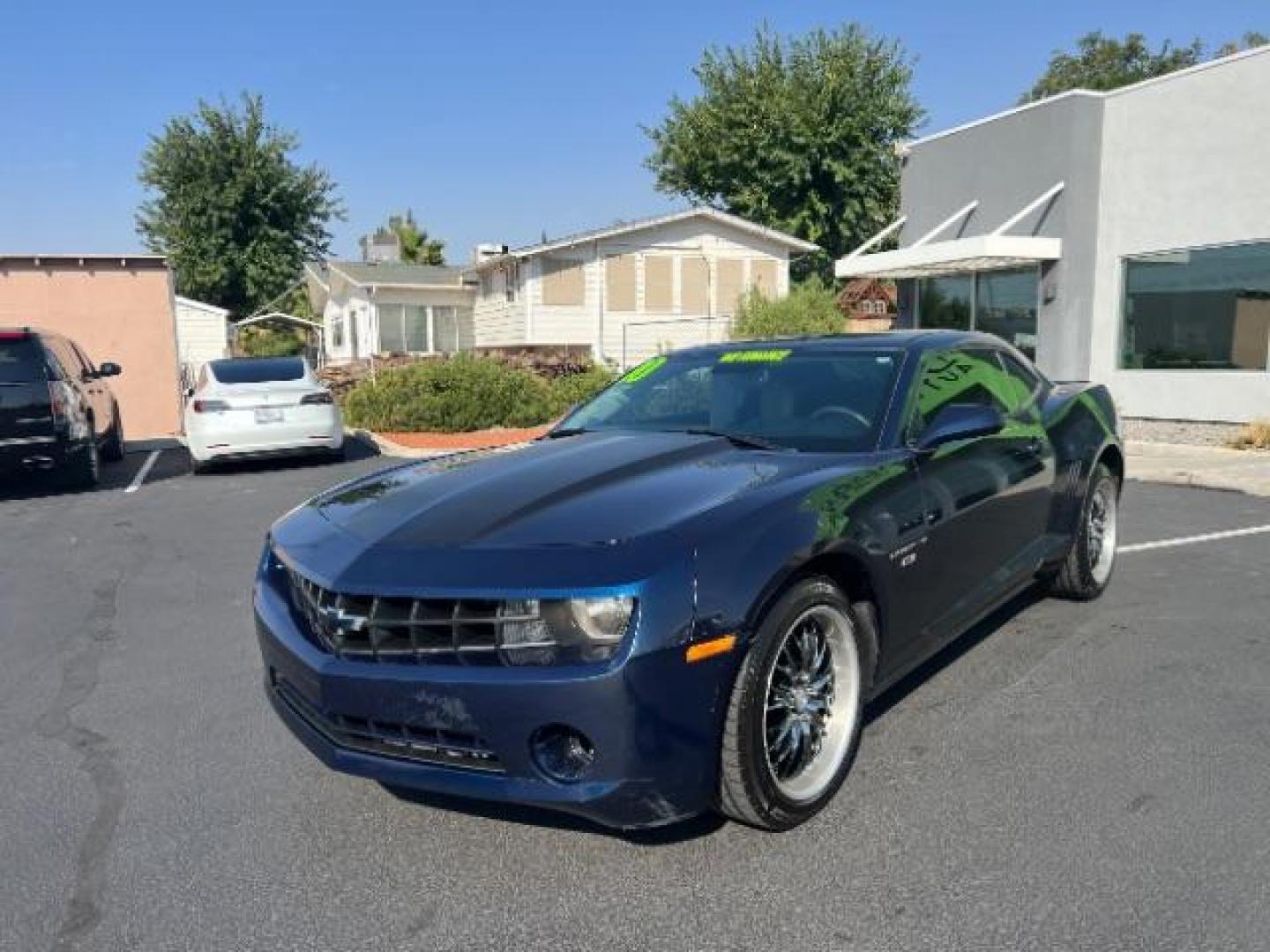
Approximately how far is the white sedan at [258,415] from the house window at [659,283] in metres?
15.1

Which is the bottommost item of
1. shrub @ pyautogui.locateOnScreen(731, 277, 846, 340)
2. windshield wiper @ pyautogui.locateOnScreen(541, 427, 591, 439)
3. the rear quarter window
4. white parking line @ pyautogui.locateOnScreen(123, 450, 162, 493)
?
white parking line @ pyautogui.locateOnScreen(123, 450, 162, 493)

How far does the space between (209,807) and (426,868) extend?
0.90 metres

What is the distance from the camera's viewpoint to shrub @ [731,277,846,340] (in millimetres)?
18953

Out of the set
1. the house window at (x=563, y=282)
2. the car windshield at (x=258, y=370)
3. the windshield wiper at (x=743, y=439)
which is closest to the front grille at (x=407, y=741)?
the windshield wiper at (x=743, y=439)

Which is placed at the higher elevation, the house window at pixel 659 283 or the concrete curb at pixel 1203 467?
the house window at pixel 659 283

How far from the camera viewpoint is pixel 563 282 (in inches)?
1005

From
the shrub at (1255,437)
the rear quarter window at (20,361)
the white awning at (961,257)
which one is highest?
the white awning at (961,257)

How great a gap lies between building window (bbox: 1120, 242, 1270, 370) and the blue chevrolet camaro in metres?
10.8

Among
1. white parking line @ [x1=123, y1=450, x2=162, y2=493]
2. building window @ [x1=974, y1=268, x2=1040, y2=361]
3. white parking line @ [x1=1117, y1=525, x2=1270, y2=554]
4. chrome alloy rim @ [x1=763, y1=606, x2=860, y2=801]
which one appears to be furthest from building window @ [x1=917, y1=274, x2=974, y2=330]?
chrome alloy rim @ [x1=763, y1=606, x2=860, y2=801]

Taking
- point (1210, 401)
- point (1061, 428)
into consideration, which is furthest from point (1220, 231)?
point (1061, 428)

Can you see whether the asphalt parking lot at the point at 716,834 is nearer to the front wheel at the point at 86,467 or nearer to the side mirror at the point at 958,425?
the side mirror at the point at 958,425

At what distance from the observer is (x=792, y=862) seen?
285cm

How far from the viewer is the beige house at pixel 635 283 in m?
25.4

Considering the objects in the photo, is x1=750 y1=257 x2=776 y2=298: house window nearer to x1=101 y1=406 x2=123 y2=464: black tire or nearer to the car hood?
x1=101 y1=406 x2=123 y2=464: black tire
